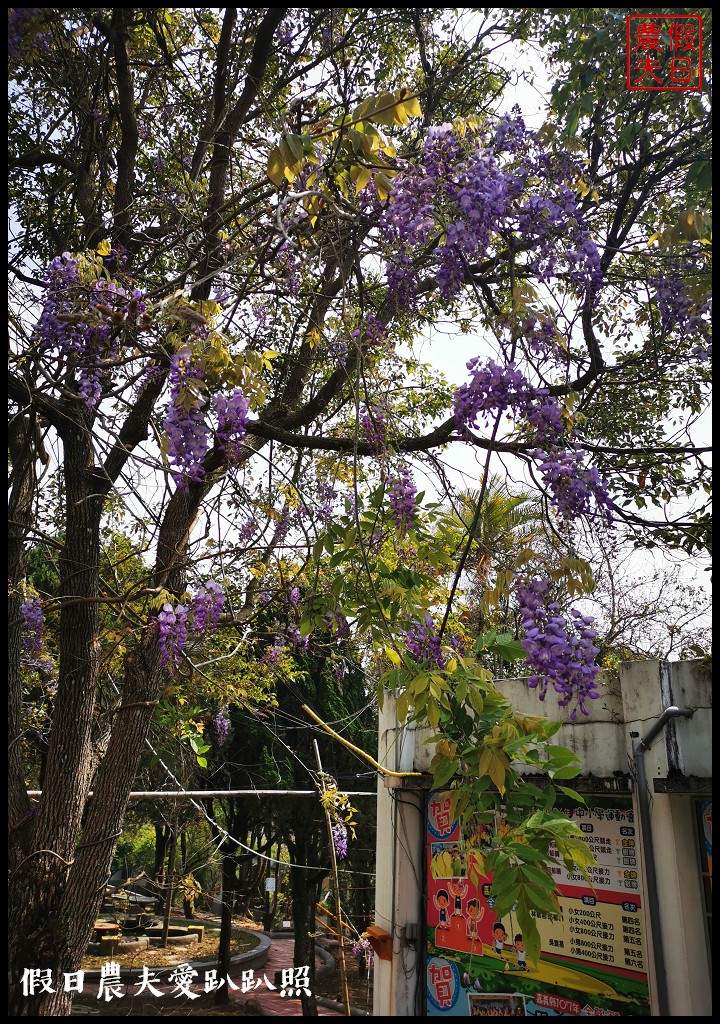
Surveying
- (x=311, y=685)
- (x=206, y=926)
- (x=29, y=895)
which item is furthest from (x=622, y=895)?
(x=206, y=926)

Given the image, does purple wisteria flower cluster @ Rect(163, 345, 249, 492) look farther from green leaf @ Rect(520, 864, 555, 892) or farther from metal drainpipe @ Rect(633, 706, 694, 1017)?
metal drainpipe @ Rect(633, 706, 694, 1017)

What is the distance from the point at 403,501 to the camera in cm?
249

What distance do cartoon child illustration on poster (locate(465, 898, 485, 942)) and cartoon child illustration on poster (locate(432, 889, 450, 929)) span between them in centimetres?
23

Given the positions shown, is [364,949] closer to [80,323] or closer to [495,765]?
[495,765]

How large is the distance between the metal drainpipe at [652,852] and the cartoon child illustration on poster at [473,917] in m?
1.16

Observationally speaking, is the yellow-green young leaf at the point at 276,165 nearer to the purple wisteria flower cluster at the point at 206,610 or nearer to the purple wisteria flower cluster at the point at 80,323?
the purple wisteria flower cluster at the point at 80,323

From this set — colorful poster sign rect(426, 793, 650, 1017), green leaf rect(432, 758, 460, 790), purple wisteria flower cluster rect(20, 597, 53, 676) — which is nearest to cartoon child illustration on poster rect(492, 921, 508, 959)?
colorful poster sign rect(426, 793, 650, 1017)

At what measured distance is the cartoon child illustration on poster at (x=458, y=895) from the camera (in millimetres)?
4383

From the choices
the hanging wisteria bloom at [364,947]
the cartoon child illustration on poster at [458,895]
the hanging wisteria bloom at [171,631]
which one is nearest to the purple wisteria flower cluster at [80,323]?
the hanging wisteria bloom at [171,631]

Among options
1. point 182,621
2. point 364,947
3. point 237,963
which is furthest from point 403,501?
point 237,963

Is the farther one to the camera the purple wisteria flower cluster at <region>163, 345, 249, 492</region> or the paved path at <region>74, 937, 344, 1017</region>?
the paved path at <region>74, 937, 344, 1017</region>

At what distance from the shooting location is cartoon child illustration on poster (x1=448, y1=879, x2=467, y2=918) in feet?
14.4

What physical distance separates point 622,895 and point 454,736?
222 cm

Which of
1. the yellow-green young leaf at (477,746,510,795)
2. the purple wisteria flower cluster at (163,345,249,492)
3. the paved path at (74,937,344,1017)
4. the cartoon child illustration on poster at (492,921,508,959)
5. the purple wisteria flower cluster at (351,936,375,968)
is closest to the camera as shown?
the yellow-green young leaf at (477,746,510,795)
